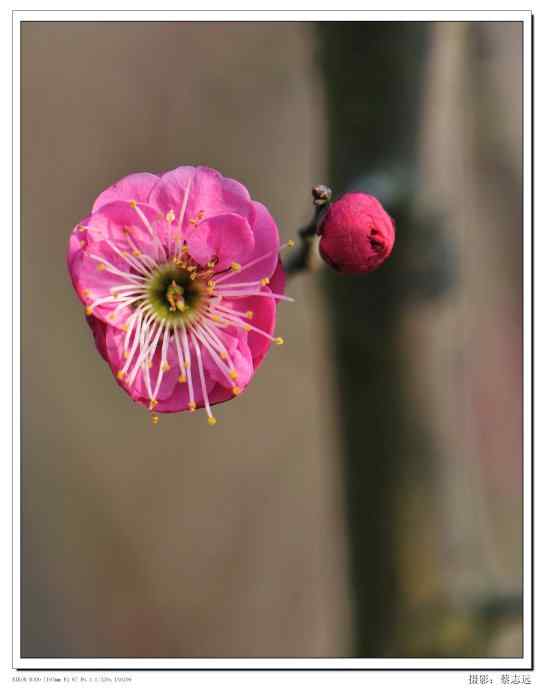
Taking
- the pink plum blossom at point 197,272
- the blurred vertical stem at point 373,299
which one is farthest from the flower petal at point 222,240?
the blurred vertical stem at point 373,299

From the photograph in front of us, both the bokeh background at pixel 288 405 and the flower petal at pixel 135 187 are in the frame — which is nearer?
the flower petal at pixel 135 187

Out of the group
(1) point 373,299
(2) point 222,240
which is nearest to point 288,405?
(1) point 373,299

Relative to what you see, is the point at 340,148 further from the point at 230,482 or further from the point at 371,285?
the point at 230,482

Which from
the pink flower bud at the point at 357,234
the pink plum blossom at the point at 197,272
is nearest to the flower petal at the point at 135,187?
the pink plum blossom at the point at 197,272

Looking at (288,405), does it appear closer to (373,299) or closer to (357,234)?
(373,299)

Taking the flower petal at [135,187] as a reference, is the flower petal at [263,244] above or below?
below

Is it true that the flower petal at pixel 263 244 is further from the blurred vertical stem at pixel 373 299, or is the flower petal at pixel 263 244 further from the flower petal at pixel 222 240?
the blurred vertical stem at pixel 373 299
